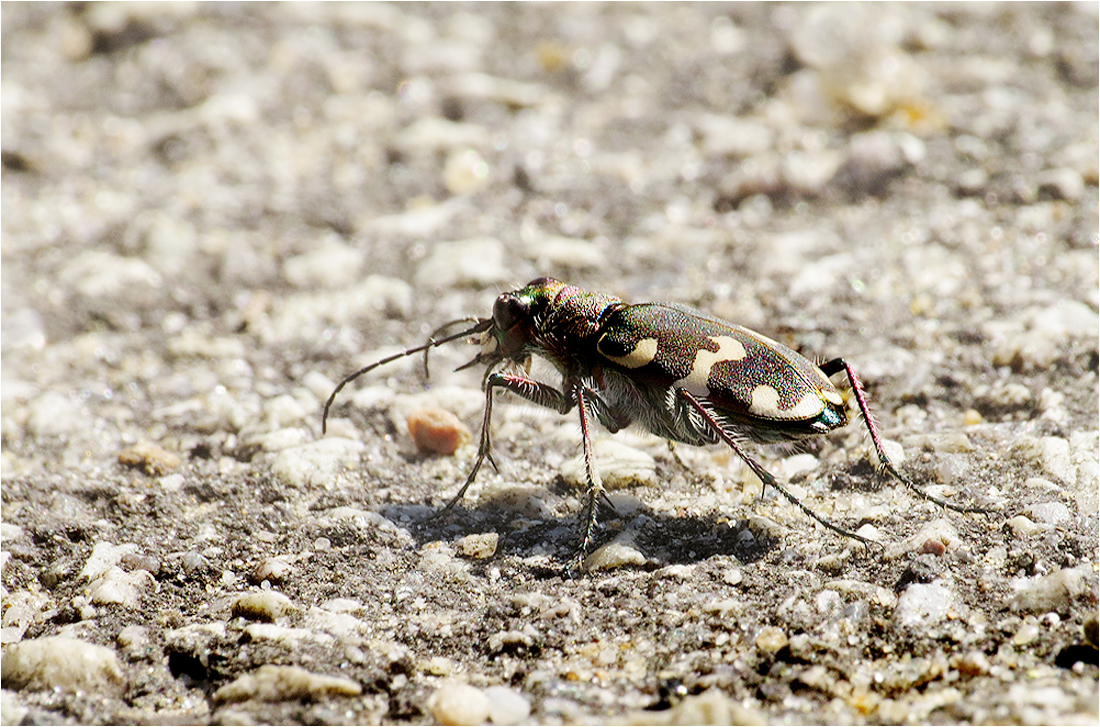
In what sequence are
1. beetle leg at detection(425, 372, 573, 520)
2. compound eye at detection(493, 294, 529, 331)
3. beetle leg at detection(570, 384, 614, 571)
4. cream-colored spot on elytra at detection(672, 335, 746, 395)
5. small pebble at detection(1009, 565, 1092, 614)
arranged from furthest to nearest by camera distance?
compound eye at detection(493, 294, 529, 331) < beetle leg at detection(425, 372, 573, 520) < cream-colored spot on elytra at detection(672, 335, 746, 395) < beetle leg at detection(570, 384, 614, 571) < small pebble at detection(1009, 565, 1092, 614)

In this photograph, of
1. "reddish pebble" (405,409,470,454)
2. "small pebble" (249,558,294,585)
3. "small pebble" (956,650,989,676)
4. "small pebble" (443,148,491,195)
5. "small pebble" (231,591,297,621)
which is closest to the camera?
"small pebble" (956,650,989,676)

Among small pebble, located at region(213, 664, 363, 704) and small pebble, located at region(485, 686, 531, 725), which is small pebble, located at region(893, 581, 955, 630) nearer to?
small pebble, located at region(485, 686, 531, 725)

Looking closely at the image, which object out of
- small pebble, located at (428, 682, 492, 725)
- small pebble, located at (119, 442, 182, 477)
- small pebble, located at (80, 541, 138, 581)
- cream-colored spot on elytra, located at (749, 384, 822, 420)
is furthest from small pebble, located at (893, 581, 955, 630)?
small pebble, located at (119, 442, 182, 477)

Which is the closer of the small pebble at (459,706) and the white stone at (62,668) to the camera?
the small pebble at (459,706)

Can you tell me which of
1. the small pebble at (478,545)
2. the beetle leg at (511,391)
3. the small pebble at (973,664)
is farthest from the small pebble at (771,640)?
the beetle leg at (511,391)

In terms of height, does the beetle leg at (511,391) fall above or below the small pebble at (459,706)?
above

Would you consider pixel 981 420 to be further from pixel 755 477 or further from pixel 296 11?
pixel 296 11

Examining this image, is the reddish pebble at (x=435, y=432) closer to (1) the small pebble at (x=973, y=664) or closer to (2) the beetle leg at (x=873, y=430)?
(2) the beetle leg at (x=873, y=430)
